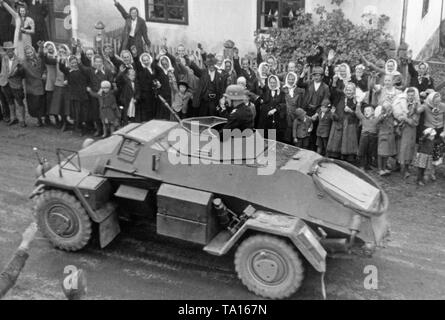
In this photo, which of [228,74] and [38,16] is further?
[38,16]

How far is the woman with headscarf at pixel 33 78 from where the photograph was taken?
44.1ft

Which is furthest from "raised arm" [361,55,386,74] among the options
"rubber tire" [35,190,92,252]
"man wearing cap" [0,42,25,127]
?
"man wearing cap" [0,42,25,127]

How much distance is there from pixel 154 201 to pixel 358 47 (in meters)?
7.93

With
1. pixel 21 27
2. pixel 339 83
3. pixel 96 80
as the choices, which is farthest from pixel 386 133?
pixel 21 27

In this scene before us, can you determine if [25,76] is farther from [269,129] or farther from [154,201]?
[154,201]

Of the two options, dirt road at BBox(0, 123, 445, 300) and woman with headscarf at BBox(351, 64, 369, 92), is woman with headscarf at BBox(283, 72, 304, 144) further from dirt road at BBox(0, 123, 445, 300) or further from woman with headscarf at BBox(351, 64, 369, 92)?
dirt road at BBox(0, 123, 445, 300)

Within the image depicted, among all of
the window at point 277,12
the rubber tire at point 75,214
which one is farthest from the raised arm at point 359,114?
the rubber tire at point 75,214

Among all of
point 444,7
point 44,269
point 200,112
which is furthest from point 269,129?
point 444,7

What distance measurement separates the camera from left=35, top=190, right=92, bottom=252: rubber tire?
8148mm

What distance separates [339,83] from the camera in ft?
38.6

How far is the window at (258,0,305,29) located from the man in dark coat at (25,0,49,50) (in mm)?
6507

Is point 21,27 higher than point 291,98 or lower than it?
higher

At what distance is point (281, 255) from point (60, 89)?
7915mm

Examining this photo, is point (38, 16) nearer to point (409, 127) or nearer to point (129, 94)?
point (129, 94)
